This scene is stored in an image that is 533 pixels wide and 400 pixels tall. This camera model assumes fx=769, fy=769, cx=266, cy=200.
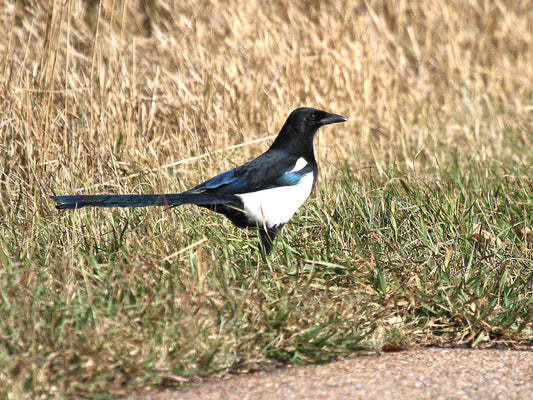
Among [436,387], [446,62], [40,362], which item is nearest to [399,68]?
[446,62]

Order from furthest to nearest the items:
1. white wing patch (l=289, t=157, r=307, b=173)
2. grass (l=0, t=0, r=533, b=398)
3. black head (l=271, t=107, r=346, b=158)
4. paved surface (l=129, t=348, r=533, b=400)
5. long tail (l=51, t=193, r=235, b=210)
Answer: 1. black head (l=271, t=107, r=346, b=158)
2. white wing patch (l=289, t=157, r=307, b=173)
3. long tail (l=51, t=193, r=235, b=210)
4. grass (l=0, t=0, r=533, b=398)
5. paved surface (l=129, t=348, r=533, b=400)

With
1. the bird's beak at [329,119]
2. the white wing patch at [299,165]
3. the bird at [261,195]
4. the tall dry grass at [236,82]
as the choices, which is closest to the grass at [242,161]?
the tall dry grass at [236,82]

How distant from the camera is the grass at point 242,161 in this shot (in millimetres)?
2773

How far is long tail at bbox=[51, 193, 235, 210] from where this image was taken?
338 centimetres

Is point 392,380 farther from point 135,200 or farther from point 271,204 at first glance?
point 135,200

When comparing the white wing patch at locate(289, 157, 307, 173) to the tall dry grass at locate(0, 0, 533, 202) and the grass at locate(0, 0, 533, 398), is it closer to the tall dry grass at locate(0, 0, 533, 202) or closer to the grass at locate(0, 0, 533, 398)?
the grass at locate(0, 0, 533, 398)

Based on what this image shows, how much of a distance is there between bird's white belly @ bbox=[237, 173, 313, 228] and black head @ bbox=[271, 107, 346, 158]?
1.19ft

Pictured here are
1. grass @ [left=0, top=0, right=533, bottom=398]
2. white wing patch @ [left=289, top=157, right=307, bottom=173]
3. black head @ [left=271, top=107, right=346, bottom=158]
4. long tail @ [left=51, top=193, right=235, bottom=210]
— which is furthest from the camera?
black head @ [left=271, top=107, right=346, bottom=158]

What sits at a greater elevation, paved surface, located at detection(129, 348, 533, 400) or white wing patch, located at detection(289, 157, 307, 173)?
white wing patch, located at detection(289, 157, 307, 173)

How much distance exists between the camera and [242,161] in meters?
5.00

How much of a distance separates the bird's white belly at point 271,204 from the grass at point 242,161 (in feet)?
0.56

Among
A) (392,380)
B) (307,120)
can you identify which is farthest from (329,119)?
(392,380)

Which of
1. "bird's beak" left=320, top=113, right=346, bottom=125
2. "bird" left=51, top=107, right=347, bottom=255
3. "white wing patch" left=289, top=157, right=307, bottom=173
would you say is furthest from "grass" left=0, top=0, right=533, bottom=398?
"bird's beak" left=320, top=113, right=346, bottom=125

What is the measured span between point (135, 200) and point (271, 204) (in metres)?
0.65
